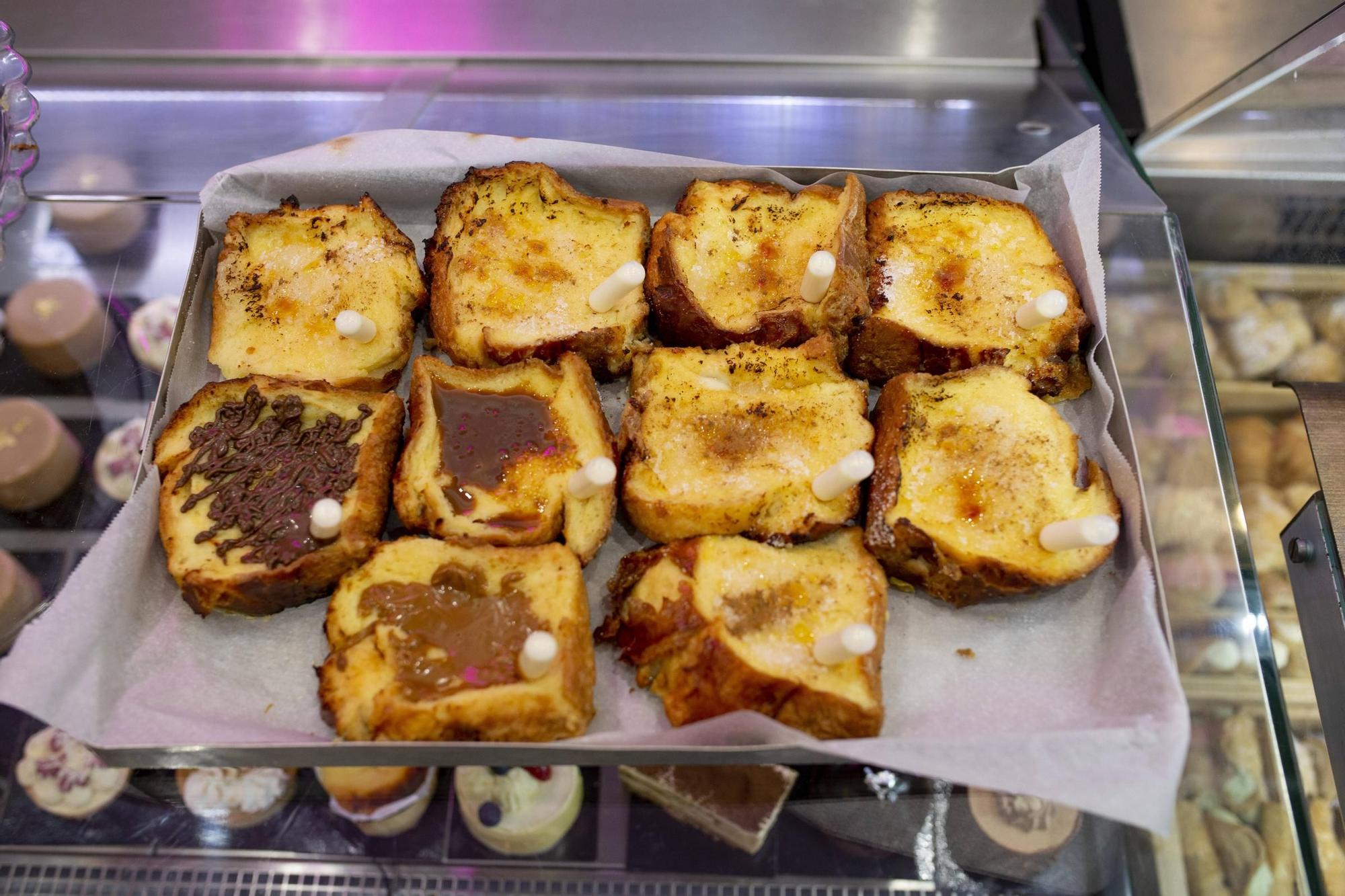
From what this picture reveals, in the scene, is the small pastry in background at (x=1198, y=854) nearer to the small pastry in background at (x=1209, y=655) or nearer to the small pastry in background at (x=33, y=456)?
the small pastry in background at (x=1209, y=655)

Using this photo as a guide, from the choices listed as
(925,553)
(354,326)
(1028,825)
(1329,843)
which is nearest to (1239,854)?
(1329,843)

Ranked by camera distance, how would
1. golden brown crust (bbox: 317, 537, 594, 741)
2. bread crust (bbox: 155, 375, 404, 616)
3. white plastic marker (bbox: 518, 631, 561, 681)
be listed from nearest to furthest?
white plastic marker (bbox: 518, 631, 561, 681), golden brown crust (bbox: 317, 537, 594, 741), bread crust (bbox: 155, 375, 404, 616)

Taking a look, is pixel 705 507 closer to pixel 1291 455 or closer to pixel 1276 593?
pixel 1276 593

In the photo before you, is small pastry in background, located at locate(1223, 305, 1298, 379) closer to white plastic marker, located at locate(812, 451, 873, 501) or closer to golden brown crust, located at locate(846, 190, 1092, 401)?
golden brown crust, located at locate(846, 190, 1092, 401)

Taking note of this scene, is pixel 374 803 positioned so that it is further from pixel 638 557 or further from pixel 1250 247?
pixel 1250 247

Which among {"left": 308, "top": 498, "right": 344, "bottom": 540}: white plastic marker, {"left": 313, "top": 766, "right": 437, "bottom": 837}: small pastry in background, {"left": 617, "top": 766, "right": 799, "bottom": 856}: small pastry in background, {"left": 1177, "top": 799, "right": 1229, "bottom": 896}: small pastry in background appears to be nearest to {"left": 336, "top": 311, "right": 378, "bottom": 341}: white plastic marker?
{"left": 308, "top": 498, "right": 344, "bottom": 540}: white plastic marker

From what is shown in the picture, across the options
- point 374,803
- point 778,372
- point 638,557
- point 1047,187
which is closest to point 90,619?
point 374,803
